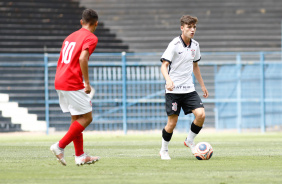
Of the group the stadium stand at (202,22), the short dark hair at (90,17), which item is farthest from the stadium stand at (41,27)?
the short dark hair at (90,17)

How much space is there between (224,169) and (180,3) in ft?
54.8

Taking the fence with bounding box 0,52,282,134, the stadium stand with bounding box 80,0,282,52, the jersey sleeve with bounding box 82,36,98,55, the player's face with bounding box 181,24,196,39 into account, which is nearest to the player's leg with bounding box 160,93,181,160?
the player's face with bounding box 181,24,196,39

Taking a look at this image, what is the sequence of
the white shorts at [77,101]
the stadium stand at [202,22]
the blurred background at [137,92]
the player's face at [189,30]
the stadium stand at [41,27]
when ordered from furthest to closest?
the stadium stand at [202,22]
the stadium stand at [41,27]
the blurred background at [137,92]
the player's face at [189,30]
the white shorts at [77,101]

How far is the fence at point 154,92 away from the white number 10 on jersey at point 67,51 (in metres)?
10.8

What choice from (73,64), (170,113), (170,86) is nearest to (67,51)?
(73,64)

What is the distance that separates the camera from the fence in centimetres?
1808

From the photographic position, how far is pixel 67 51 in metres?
6.97

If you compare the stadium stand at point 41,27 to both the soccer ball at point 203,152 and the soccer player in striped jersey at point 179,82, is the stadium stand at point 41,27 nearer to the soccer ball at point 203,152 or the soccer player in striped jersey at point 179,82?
the soccer player in striped jersey at point 179,82

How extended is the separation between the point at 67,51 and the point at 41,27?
49.5ft

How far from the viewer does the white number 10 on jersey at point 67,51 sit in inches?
273

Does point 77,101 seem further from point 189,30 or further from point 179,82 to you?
point 189,30

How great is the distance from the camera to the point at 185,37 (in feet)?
27.1

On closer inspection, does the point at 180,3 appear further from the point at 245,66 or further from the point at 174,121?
the point at 174,121

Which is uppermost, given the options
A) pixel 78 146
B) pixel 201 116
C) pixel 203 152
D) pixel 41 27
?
pixel 41 27
